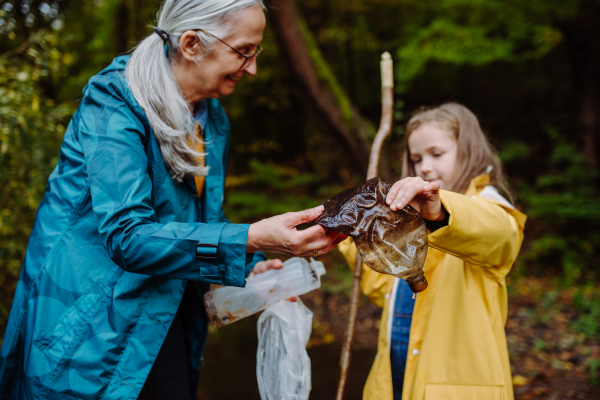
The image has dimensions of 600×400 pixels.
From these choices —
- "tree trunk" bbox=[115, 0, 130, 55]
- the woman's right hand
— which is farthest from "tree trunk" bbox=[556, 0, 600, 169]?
"tree trunk" bbox=[115, 0, 130, 55]

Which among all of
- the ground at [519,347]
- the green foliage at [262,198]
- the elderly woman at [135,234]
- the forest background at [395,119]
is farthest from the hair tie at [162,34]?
the green foliage at [262,198]

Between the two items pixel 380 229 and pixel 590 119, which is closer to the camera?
pixel 380 229

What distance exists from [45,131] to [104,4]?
5.34m

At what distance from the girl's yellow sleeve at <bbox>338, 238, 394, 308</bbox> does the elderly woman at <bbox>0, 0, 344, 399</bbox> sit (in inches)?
29.2

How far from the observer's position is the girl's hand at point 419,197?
1.29 metres

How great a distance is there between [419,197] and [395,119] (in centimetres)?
630

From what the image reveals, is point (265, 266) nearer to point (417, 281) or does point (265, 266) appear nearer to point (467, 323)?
point (417, 281)

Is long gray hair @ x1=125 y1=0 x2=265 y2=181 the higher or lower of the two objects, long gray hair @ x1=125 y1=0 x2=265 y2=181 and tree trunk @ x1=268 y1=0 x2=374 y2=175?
the lower

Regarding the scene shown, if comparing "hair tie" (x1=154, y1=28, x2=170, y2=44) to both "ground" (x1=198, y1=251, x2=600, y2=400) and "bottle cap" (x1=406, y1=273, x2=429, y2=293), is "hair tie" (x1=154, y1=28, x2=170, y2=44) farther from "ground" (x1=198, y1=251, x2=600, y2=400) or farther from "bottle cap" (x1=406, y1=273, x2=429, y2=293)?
"ground" (x1=198, y1=251, x2=600, y2=400)

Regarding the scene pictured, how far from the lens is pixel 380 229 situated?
4.32 ft

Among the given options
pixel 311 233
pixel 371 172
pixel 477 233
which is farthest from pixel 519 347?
pixel 311 233

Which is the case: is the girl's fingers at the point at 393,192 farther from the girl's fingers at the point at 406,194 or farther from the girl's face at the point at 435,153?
the girl's face at the point at 435,153

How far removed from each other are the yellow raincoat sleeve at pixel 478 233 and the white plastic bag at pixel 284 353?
0.76m

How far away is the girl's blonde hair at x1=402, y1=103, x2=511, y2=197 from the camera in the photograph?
1979 millimetres
